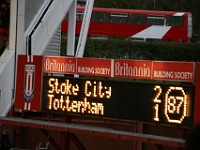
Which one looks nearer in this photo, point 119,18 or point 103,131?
point 103,131

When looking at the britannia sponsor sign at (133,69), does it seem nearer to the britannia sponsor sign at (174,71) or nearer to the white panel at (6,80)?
the britannia sponsor sign at (174,71)

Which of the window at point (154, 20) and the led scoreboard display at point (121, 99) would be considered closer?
the led scoreboard display at point (121, 99)

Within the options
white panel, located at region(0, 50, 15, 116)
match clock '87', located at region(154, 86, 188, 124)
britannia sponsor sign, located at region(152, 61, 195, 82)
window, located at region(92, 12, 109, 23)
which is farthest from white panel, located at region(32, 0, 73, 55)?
window, located at region(92, 12, 109, 23)

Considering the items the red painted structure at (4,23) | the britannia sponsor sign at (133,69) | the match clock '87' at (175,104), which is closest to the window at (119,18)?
the red painted structure at (4,23)

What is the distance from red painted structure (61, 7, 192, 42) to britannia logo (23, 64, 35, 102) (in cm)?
3430

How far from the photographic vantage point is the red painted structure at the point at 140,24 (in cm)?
4741

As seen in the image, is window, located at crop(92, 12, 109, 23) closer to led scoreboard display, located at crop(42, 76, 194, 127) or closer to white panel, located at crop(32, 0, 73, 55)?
white panel, located at crop(32, 0, 73, 55)

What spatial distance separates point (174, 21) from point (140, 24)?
267 cm

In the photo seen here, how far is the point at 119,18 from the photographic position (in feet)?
157

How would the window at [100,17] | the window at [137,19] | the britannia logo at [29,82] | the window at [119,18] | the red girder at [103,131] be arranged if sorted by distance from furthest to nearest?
the window at [137,19] → the window at [119,18] → the window at [100,17] → the britannia logo at [29,82] → the red girder at [103,131]

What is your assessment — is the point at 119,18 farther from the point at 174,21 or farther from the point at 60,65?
the point at 60,65

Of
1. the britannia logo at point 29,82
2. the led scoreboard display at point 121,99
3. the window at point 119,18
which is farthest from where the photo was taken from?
the window at point 119,18

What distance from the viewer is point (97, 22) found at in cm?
4775

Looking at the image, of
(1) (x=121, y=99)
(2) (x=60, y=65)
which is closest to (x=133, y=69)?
(1) (x=121, y=99)
